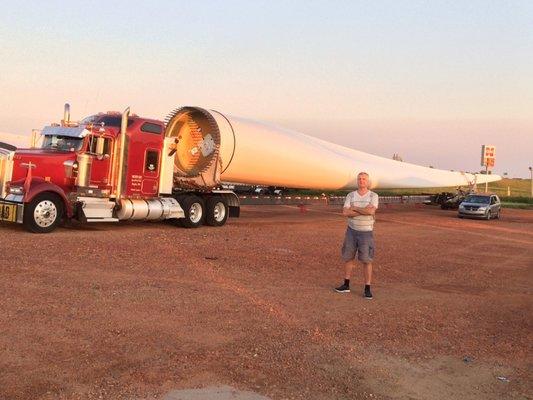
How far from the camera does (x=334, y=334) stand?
22.9 ft

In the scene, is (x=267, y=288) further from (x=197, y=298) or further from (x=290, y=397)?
(x=290, y=397)

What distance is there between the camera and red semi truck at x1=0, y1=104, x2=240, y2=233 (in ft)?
49.6

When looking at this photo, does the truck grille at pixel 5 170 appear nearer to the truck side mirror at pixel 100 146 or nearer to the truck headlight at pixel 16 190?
the truck headlight at pixel 16 190

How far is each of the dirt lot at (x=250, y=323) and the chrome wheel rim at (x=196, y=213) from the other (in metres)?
4.54

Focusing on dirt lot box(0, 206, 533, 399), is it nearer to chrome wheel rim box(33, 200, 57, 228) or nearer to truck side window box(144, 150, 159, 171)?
chrome wheel rim box(33, 200, 57, 228)

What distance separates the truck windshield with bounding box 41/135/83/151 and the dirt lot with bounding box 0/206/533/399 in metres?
2.94

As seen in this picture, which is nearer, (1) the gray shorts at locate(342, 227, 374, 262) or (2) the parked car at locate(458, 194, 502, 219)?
(1) the gray shorts at locate(342, 227, 374, 262)

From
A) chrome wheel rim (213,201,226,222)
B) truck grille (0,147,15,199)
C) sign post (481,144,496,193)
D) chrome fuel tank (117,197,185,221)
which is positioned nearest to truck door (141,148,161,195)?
chrome fuel tank (117,197,185,221)

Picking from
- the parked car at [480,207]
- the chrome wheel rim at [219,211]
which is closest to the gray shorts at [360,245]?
the chrome wheel rim at [219,211]

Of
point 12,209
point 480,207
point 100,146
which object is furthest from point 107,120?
point 480,207

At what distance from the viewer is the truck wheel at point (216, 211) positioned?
19438 mm

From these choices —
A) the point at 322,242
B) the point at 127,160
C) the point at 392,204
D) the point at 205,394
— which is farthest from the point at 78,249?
the point at 392,204

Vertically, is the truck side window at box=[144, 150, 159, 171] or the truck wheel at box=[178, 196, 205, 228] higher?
the truck side window at box=[144, 150, 159, 171]

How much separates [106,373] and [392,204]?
38102 mm
